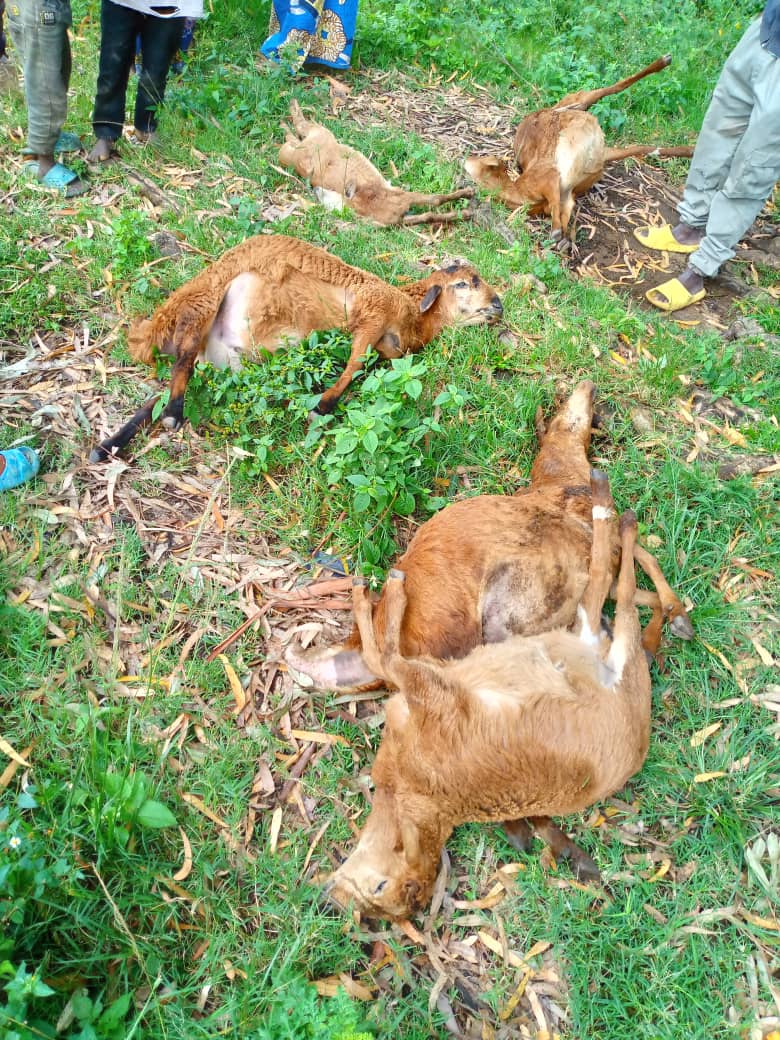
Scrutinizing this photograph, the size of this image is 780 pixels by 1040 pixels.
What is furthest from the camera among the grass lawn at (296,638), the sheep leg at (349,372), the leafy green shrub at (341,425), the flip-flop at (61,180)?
the flip-flop at (61,180)

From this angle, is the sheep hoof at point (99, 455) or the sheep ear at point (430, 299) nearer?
the sheep hoof at point (99, 455)

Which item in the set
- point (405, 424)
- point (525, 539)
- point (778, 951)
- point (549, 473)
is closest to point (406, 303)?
point (405, 424)

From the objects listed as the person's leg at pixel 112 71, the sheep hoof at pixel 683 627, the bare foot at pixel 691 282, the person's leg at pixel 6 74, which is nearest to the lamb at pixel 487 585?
the sheep hoof at pixel 683 627

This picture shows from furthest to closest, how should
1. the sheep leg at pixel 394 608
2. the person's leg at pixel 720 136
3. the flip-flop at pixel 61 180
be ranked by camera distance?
the flip-flop at pixel 61 180 < the person's leg at pixel 720 136 < the sheep leg at pixel 394 608

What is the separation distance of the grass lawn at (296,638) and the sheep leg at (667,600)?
0.16 m

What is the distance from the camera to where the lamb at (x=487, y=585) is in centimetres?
353

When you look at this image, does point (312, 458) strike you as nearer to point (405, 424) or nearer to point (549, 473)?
point (405, 424)

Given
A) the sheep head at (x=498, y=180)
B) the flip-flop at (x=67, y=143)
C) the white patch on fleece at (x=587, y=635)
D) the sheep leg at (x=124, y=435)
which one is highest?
the sheep head at (x=498, y=180)

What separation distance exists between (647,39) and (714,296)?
14.7 feet

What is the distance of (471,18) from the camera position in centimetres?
861

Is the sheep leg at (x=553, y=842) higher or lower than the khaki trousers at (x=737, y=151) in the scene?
lower

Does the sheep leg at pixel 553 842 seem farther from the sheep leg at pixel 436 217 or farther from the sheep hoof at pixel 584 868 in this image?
the sheep leg at pixel 436 217

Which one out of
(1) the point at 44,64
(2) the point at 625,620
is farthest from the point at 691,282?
(1) the point at 44,64

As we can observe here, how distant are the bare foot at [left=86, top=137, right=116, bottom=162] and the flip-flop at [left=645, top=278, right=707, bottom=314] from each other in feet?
16.1
